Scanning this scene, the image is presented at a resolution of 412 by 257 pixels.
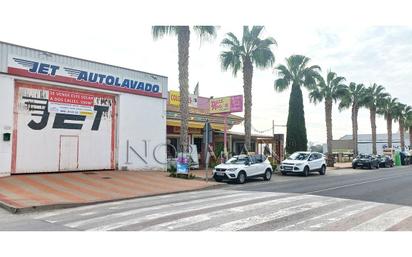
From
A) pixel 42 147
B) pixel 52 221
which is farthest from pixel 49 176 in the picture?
pixel 52 221

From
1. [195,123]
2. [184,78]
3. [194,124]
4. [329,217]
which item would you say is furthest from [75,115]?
[329,217]

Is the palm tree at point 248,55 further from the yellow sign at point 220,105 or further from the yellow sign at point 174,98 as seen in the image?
the yellow sign at point 174,98

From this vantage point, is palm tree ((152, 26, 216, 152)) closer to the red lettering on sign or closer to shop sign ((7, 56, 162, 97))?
shop sign ((7, 56, 162, 97))

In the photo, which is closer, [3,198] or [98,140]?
[3,198]

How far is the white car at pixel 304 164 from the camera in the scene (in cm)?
2614

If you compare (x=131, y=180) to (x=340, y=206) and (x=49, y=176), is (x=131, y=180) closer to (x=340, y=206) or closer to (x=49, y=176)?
(x=49, y=176)

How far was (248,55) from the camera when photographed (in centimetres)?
2908

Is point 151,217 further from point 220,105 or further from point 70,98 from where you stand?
point 220,105

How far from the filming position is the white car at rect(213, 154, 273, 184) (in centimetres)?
2025

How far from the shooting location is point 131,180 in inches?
760

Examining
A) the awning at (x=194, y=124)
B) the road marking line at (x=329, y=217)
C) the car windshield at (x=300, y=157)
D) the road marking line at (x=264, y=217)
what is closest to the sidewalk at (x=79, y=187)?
the road marking line at (x=264, y=217)

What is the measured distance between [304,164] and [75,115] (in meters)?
14.8

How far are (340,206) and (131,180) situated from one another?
10902mm

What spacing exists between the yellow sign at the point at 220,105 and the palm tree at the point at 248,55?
134 cm
